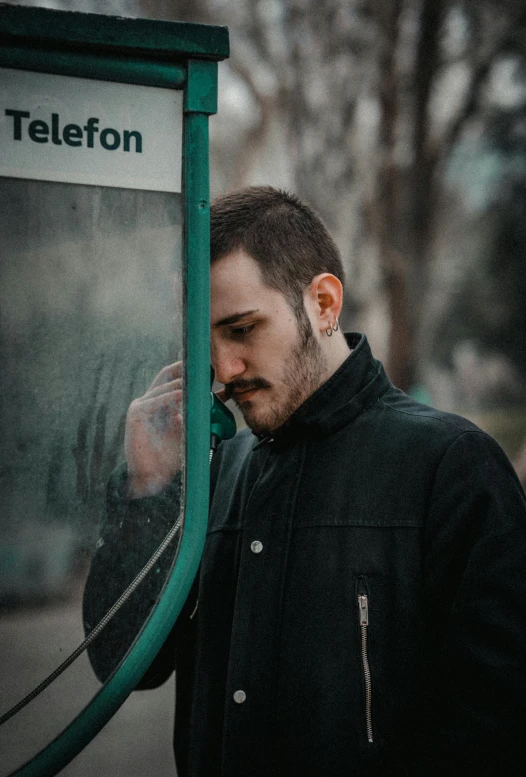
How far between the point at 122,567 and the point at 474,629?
580mm

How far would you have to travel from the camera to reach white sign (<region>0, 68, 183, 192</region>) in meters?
1.22

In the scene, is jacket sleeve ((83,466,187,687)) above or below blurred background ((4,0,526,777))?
below

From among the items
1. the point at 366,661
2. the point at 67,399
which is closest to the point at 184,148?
the point at 67,399

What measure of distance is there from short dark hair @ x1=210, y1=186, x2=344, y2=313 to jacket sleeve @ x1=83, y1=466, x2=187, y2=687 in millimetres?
499

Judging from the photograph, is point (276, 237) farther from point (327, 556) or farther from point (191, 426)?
point (327, 556)

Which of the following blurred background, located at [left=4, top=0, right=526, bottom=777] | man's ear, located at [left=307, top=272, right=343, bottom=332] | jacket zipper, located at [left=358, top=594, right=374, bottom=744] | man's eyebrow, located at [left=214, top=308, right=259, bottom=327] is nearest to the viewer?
jacket zipper, located at [left=358, top=594, right=374, bottom=744]

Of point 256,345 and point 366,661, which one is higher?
point 256,345

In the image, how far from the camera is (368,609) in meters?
1.36

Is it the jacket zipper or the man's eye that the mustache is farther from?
the jacket zipper

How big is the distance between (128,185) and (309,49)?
5276 millimetres

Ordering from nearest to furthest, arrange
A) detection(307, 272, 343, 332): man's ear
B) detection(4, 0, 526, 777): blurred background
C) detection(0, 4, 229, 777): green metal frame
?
detection(0, 4, 229, 777): green metal frame, detection(307, 272, 343, 332): man's ear, detection(4, 0, 526, 777): blurred background

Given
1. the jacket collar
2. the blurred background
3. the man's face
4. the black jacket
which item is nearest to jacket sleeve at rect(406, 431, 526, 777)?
the black jacket

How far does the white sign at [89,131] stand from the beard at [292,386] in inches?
16.2

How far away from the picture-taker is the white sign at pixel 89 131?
48.0 inches
